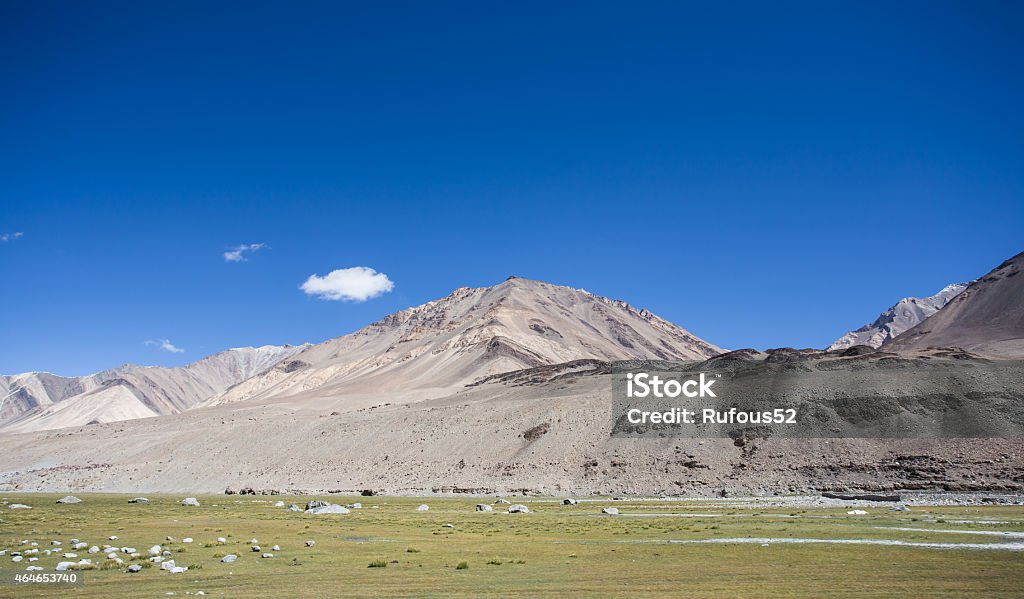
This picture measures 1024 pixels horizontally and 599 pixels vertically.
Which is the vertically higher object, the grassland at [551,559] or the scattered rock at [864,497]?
the grassland at [551,559]

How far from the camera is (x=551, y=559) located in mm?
24750

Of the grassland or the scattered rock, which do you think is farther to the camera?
the scattered rock

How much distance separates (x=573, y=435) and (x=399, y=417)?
40503 millimetres

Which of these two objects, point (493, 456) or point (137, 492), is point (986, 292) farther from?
point (137, 492)

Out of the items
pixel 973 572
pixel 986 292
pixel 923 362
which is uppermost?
pixel 986 292

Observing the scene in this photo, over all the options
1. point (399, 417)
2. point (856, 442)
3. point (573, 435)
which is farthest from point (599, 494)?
point (399, 417)

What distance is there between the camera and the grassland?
1827cm

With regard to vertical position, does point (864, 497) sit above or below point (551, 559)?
below

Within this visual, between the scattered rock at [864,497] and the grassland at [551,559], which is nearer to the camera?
the grassland at [551,559]

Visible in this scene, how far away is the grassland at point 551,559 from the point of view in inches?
719

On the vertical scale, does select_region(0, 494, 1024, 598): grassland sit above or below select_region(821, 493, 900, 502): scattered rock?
above

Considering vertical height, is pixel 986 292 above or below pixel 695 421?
above

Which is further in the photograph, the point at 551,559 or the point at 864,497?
the point at 864,497

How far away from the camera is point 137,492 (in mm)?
104438
